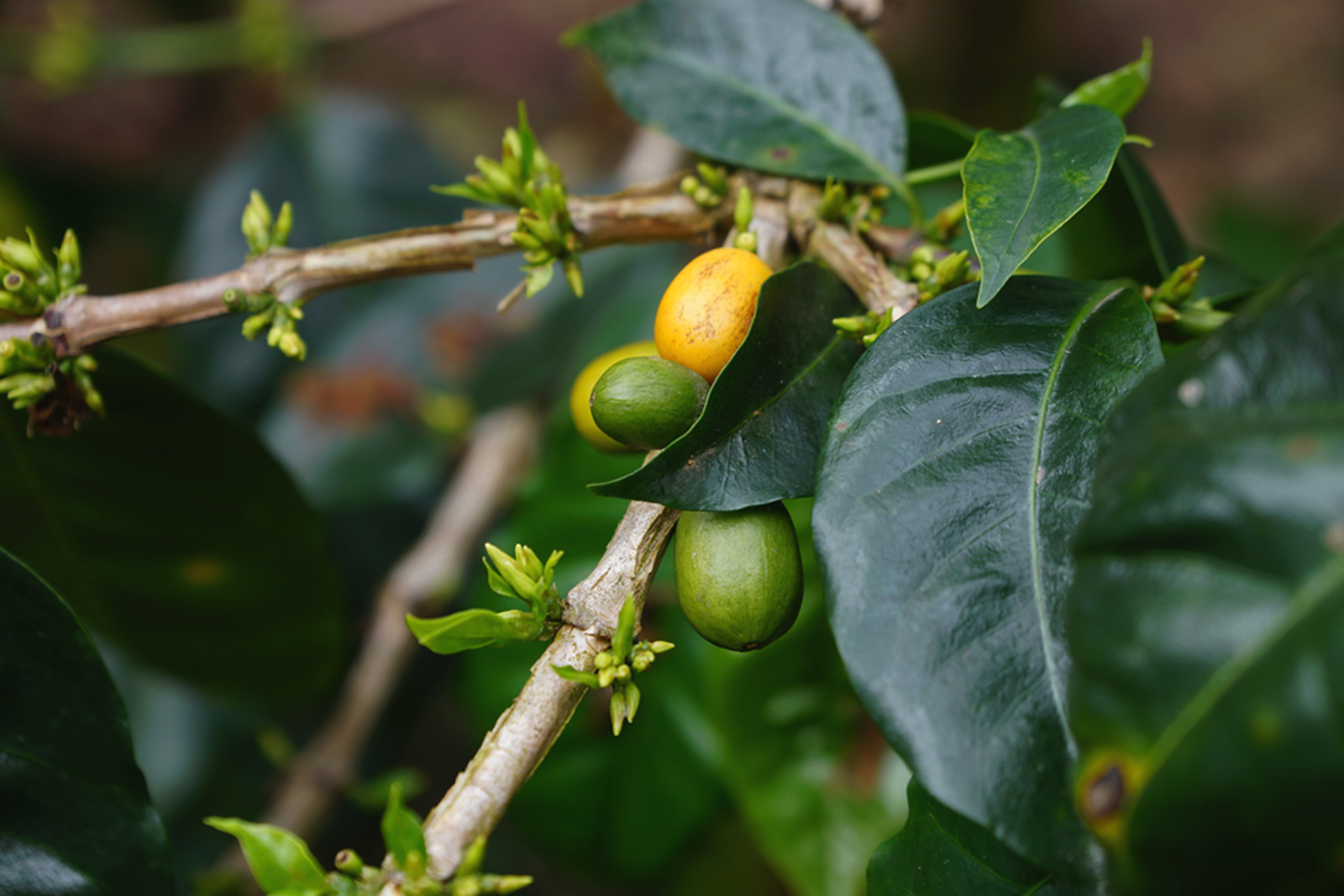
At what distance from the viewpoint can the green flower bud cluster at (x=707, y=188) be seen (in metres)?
1.05

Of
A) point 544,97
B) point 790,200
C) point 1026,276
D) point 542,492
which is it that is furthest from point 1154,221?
point 544,97

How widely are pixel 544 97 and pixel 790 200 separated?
2.78m

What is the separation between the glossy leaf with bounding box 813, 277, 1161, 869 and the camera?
0.61 meters

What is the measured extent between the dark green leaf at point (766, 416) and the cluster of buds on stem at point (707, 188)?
0.27m

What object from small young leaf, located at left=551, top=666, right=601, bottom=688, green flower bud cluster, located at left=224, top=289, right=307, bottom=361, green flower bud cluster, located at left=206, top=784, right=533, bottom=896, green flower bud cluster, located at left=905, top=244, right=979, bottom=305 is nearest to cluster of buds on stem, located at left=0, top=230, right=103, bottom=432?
green flower bud cluster, located at left=224, top=289, right=307, bottom=361

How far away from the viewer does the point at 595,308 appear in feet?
6.55

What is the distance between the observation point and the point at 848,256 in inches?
37.8

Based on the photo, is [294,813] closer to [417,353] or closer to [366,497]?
[366,497]

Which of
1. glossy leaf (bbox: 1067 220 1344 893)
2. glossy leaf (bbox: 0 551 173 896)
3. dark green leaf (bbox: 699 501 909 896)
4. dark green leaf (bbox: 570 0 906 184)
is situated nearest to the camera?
glossy leaf (bbox: 1067 220 1344 893)

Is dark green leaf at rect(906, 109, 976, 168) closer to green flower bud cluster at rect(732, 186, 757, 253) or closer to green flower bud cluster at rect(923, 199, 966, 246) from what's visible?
green flower bud cluster at rect(923, 199, 966, 246)

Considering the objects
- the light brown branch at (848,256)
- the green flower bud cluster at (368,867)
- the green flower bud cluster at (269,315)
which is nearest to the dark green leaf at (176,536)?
the green flower bud cluster at (269,315)

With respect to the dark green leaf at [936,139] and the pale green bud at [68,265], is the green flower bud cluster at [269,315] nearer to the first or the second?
the pale green bud at [68,265]

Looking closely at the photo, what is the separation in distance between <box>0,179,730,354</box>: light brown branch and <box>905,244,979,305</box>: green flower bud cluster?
359mm

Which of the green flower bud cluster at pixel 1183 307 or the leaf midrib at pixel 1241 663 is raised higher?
the green flower bud cluster at pixel 1183 307
